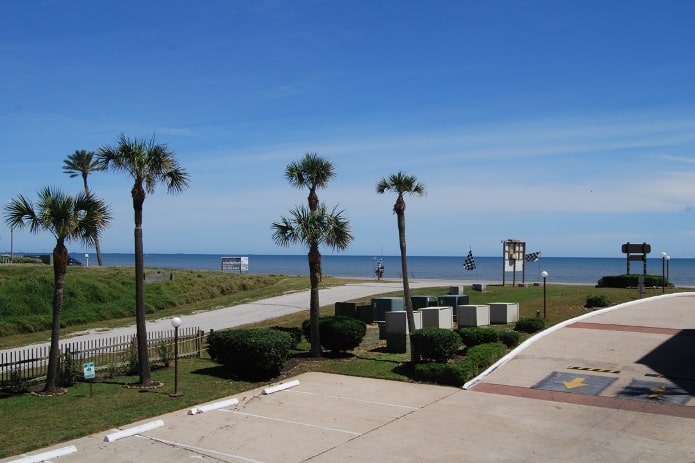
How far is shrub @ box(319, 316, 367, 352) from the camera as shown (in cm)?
2106

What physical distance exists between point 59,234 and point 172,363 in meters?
6.27

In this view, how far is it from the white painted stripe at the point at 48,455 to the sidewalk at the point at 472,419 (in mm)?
108

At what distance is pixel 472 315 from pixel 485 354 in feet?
21.8

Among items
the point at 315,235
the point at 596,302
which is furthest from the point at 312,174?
the point at 596,302

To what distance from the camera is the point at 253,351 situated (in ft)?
58.3

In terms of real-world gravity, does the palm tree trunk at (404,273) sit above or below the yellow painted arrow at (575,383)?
above

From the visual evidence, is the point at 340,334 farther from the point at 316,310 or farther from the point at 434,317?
the point at 434,317

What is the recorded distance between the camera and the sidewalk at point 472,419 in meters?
11.6

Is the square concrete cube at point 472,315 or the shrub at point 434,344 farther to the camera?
the square concrete cube at point 472,315

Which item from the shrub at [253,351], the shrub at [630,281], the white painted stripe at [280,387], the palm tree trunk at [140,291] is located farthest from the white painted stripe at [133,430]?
the shrub at [630,281]

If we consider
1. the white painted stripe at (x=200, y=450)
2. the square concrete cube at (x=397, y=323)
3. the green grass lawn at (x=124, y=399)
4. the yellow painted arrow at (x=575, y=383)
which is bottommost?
the white painted stripe at (x=200, y=450)

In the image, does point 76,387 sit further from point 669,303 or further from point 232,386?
point 669,303

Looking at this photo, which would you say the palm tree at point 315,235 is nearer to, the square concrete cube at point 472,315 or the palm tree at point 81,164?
the square concrete cube at point 472,315

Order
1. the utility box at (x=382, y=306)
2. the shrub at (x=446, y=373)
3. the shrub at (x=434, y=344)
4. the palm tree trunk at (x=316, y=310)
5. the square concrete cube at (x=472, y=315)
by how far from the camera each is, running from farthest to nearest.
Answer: the utility box at (x=382, y=306) → the square concrete cube at (x=472, y=315) → the palm tree trunk at (x=316, y=310) → the shrub at (x=434, y=344) → the shrub at (x=446, y=373)
